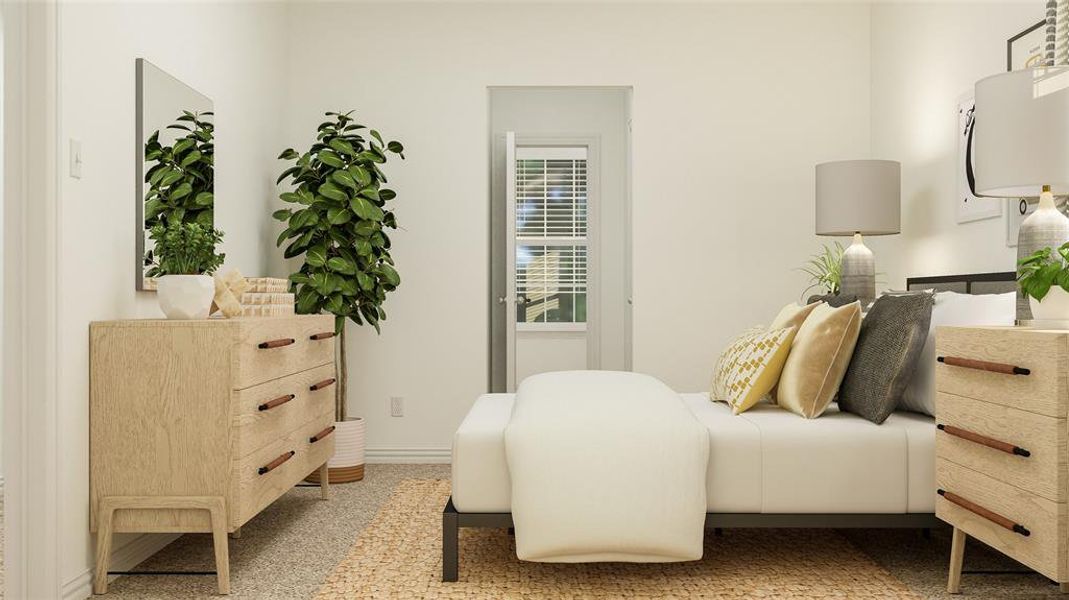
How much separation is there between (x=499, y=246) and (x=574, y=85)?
1.44m

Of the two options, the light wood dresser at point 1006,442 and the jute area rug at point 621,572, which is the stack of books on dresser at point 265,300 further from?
the light wood dresser at point 1006,442

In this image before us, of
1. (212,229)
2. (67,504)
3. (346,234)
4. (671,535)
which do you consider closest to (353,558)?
(67,504)

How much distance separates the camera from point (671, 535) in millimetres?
2428

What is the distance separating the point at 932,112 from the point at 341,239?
3.03 metres

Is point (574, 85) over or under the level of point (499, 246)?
over

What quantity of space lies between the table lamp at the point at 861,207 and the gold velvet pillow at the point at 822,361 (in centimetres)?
119

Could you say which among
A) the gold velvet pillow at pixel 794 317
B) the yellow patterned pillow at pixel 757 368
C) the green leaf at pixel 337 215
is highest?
the green leaf at pixel 337 215

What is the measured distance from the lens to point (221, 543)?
2473mm

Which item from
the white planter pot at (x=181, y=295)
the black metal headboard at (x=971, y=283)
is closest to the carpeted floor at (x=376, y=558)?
the white planter pot at (x=181, y=295)

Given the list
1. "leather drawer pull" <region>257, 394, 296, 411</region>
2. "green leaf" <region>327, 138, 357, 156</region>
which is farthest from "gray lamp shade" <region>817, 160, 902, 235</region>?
"leather drawer pull" <region>257, 394, 296, 411</region>

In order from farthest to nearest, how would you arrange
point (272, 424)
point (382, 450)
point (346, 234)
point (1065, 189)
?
point (382, 450) < point (346, 234) < point (272, 424) < point (1065, 189)

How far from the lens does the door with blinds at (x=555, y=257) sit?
616 centimetres

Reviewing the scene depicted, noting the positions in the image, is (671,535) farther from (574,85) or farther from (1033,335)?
(574,85)

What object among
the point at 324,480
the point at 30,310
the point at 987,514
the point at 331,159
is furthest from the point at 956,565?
the point at 331,159
